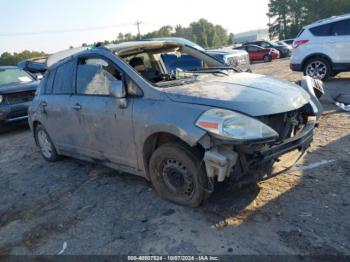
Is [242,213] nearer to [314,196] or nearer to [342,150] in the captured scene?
[314,196]

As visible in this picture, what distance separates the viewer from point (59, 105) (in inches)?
213

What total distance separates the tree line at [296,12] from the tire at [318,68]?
49551 mm

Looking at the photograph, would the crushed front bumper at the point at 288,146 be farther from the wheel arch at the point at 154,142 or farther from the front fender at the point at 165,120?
the wheel arch at the point at 154,142

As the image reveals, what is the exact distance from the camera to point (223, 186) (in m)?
3.84

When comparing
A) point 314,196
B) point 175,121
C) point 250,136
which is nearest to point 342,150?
point 314,196

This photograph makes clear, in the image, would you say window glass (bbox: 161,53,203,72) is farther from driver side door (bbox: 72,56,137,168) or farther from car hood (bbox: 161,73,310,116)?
car hood (bbox: 161,73,310,116)

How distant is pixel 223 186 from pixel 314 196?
0.99m

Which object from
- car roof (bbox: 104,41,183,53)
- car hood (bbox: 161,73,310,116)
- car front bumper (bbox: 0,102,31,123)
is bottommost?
car front bumper (bbox: 0,102,31,123)

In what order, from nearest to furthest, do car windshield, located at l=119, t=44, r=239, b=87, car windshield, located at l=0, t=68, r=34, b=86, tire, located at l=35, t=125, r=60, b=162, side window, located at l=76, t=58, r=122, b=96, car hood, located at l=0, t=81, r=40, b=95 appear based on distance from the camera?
side window, located at l=76, t=58, r=122, b=96, car windshield, located at l=119, t=44, r=239, b=87, tire, located at l=35, t=125, r=60, b=162, car hood, located at l=0, t=81, r=40, b=95, car windshield, located at l=0, t=68, r=34, b=86

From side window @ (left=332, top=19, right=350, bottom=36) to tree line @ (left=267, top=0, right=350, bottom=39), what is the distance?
49480mm

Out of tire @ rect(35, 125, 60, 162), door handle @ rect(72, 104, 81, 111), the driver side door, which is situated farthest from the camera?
tire @ rect(35, 125, 60, 162)

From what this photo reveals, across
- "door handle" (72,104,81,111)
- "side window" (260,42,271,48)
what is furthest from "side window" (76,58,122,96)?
"side window" (260,42,271,48)

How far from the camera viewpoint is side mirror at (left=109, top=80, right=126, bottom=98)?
4.10 metres

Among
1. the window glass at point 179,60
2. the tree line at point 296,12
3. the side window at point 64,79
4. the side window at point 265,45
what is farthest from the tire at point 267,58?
the tree line at point 296,12
